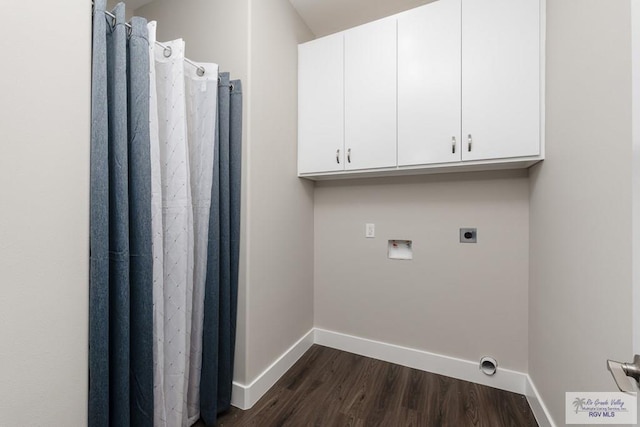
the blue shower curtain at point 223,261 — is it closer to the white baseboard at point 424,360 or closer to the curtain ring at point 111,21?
the curtain ring at point 111,21

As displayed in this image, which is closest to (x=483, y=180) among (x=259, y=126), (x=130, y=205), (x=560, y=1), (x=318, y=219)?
(x=560, y=1)

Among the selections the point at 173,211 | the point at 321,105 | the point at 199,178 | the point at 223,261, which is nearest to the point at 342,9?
the point at 321,105

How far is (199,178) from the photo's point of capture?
1411mm

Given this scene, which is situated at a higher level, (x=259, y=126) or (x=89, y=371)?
(x=259, y=126)

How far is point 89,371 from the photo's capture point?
92cm

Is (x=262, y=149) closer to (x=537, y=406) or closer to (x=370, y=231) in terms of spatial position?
(x=370, y=231)

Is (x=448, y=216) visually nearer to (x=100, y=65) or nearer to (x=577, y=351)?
(x=577, y=351)

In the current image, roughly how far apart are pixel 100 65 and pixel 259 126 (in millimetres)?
821

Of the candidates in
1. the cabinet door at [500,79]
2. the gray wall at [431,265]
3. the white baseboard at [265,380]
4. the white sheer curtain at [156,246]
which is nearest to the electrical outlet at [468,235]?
the gray wall at [431,265]

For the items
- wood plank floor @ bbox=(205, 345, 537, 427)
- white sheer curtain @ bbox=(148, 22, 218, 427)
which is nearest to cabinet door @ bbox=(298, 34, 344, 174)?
white sheer curtain @ bbox=(148, 22, 218, 427)

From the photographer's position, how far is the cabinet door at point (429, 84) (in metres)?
1.59

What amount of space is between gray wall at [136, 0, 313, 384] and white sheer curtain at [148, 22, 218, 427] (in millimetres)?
237

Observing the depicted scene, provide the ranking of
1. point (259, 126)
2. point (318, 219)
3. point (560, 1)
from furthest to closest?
1. point (318, 219)
2. point (259, 126)
3. point (560, 1)

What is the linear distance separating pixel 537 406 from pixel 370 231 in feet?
4.55
